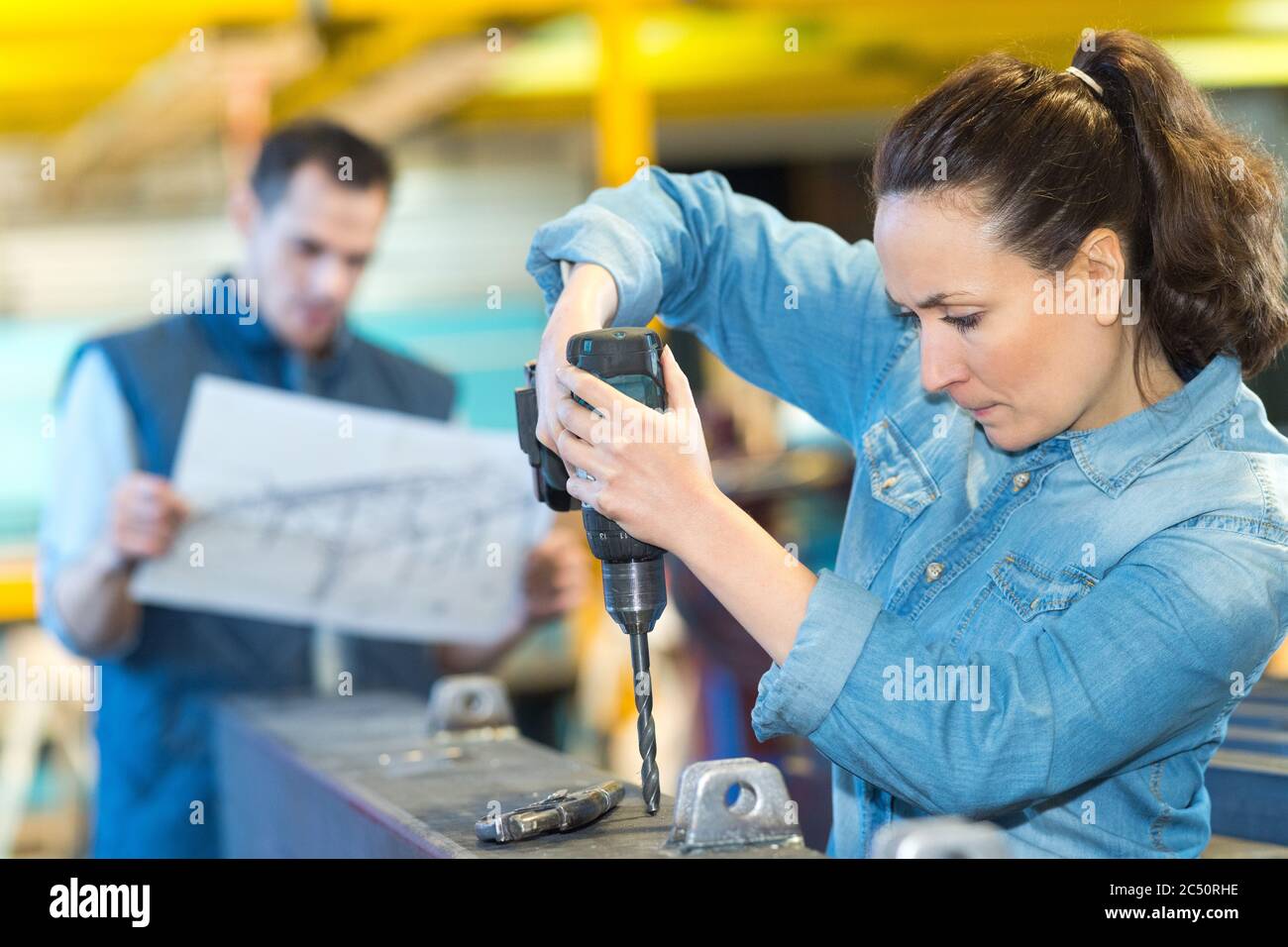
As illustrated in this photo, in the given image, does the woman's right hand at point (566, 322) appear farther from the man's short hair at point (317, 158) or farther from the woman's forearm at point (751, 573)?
the man's short hair at point (317, 158)

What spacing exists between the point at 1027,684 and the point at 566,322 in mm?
457

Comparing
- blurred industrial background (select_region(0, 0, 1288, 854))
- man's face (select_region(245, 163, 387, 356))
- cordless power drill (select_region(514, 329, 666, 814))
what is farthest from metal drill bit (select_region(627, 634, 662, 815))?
blurred industrial background (select_region(0, 0, 1288, 854))

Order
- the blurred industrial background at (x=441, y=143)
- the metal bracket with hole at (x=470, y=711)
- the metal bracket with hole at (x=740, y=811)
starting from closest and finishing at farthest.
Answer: the metal bracket with hole at (x=740, y=811) → the metal bracket with hole at (x=470, y=711) → the blurred industrial background at (x=441, y=143)

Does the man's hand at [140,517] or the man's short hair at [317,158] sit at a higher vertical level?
the man's short hair at [317,158]

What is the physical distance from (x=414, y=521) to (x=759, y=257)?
114 centimetres

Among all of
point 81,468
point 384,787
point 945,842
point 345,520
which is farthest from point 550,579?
point 945,842

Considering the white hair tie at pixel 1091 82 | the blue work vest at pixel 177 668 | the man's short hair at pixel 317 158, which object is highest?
the man's short hair at pixel 317 158

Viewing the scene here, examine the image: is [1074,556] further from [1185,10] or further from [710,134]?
[710,134]

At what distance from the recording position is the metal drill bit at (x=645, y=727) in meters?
1.07

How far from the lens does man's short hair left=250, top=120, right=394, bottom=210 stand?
7.85 feet

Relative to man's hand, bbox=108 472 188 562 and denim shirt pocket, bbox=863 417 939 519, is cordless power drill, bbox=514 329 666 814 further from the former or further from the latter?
man's hand, bbox=108 472 188 562

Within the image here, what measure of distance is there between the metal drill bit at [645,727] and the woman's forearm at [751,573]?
0.13m

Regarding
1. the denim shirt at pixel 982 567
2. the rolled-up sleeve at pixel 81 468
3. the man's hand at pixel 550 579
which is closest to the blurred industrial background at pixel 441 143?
the man's hand at pixel 550 579
